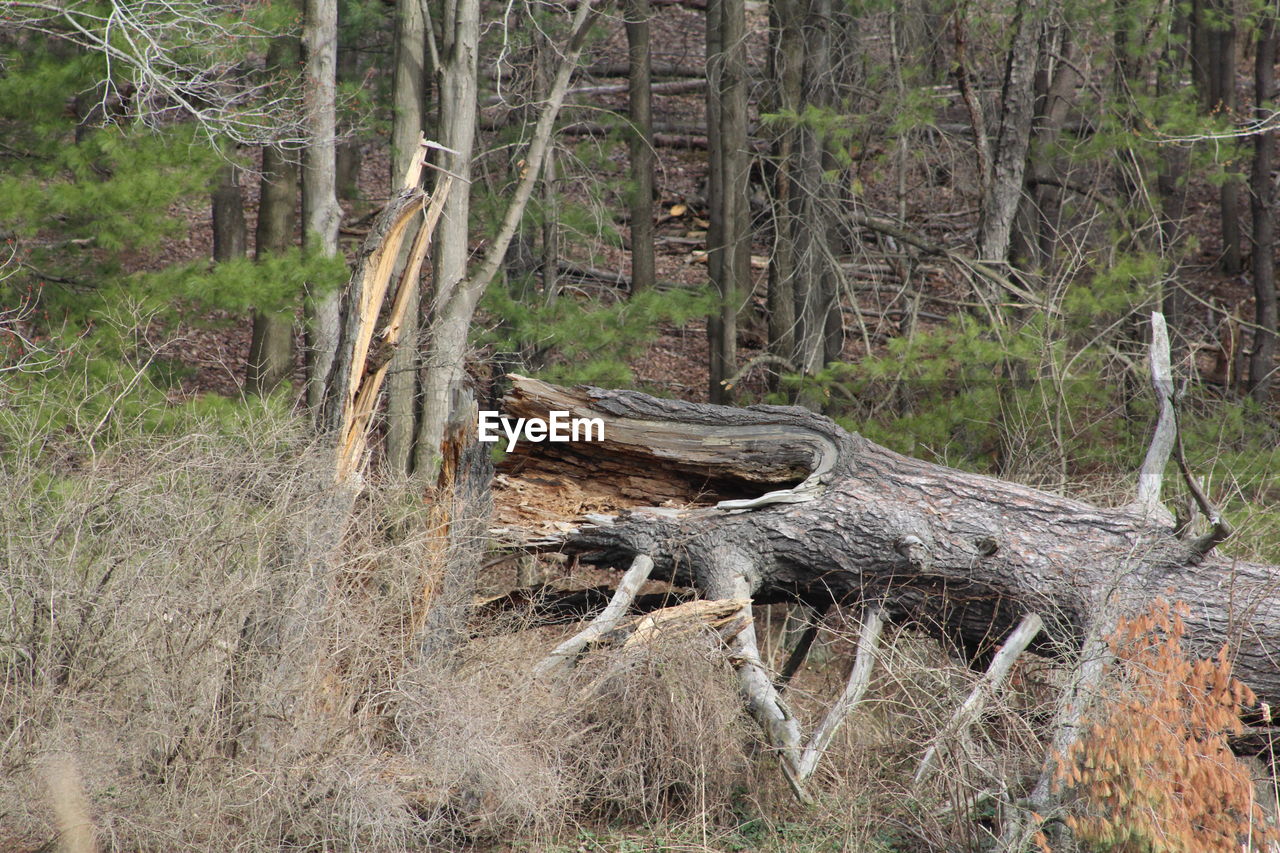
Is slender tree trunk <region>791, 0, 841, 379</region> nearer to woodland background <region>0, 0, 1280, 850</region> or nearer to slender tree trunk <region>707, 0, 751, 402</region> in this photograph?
woodland background <region>0, 0, 1280, 850</region>

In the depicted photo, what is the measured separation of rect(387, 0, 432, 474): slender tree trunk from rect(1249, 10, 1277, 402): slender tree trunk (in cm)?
918

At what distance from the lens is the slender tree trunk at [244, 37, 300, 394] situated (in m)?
11.5

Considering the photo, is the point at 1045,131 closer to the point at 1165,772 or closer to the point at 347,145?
the point at 347,145

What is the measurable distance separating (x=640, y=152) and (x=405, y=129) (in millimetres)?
3201

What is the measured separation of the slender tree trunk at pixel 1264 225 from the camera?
13398 millimetres

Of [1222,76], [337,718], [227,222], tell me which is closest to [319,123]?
[227,222]

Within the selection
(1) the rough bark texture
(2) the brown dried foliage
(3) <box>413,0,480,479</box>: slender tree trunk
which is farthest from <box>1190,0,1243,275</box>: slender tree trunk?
(2) the brown dried foliage

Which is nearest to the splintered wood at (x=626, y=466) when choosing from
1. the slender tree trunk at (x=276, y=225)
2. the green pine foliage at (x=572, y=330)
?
the green pine foliage at (x=572, y=330)

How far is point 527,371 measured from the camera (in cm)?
1122

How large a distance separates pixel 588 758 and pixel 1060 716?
90.0 inches

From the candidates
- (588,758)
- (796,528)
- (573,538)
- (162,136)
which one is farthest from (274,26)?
(588,758)

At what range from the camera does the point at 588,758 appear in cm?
598

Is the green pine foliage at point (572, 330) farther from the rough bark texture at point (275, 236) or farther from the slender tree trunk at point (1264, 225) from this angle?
the slender tree trunk at point (1264, 225)

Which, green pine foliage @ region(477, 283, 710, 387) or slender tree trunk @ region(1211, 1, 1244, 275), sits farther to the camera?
slender tree trunk @ region(1211, 1, 1244, 275)
